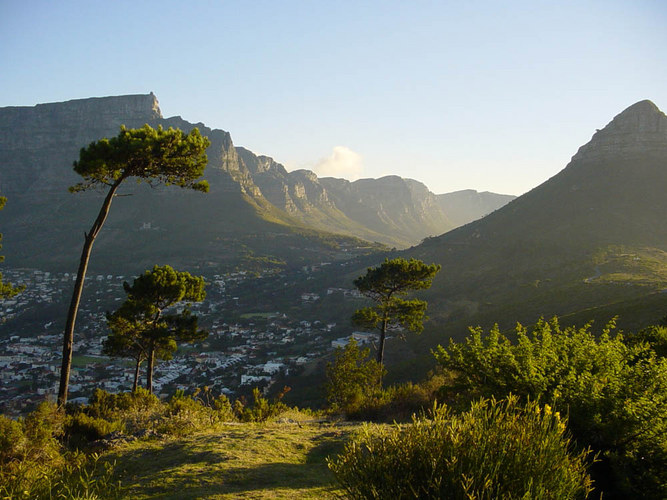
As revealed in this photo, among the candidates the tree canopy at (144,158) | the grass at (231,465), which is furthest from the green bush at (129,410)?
the tree canopy at (144,158)

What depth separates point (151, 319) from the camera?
822 inches

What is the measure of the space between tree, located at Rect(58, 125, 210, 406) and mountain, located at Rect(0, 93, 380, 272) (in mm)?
102518

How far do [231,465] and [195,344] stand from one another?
66.7 metres

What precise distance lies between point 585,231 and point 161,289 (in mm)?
72019

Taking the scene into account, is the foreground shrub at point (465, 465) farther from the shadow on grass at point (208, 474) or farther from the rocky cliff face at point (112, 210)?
the rocky cliff face at point (112, 210)

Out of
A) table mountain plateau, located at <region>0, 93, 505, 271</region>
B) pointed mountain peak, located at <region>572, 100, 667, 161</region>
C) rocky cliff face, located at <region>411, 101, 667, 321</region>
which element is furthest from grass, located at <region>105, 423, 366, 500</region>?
table mountain plateau, located at <region>0, 93, 505, 271</region>

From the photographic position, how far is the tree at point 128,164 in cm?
1163

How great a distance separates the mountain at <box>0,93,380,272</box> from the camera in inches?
4756

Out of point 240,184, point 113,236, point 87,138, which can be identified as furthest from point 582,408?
point 87,138

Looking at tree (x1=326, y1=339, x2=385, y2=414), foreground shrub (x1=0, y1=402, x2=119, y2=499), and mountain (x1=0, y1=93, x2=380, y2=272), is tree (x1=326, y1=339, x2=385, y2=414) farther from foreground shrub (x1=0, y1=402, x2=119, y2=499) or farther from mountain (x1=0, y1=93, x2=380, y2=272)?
mountain (x1=0, y1=93, x2=380, y2=272)

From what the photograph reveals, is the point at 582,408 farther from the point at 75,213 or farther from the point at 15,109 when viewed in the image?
the point at 15,109

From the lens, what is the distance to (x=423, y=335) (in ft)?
149

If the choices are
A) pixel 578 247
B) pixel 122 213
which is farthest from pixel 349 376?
pixel 122 213

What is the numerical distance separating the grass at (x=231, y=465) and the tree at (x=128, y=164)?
5.17 meters
